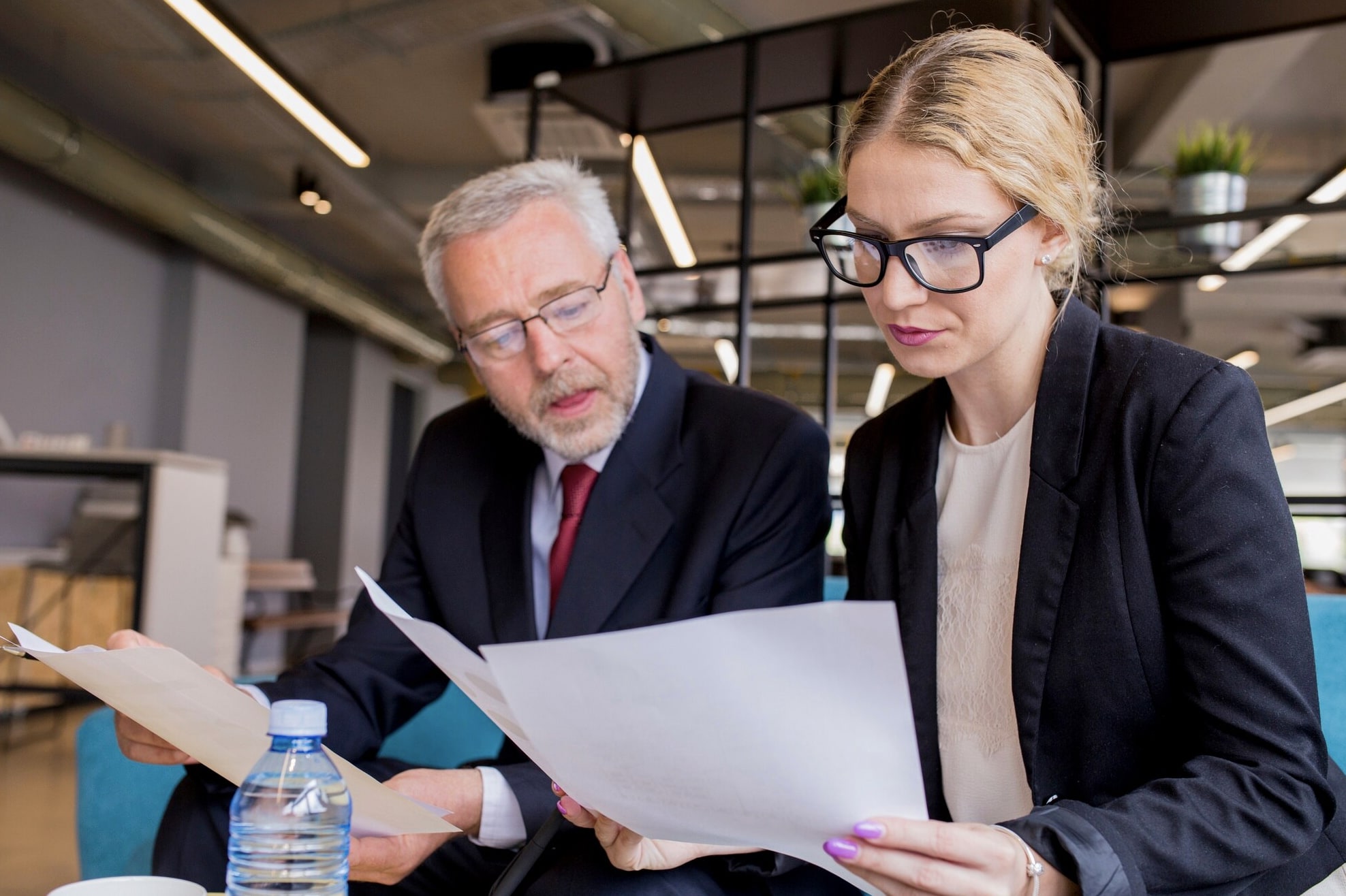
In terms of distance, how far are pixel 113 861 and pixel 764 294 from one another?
2290 mm

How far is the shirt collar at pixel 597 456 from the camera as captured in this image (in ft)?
5.39

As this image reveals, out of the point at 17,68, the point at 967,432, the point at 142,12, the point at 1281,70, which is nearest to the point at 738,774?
the point at 967,432

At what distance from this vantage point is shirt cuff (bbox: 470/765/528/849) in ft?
4.08

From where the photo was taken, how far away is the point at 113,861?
1777 millimetres

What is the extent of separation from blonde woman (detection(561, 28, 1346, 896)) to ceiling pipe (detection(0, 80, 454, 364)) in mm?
5665

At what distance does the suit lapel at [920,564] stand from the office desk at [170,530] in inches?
163

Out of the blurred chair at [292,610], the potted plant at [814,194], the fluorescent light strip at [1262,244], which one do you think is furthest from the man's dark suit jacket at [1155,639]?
the blurred chair at [292,610]

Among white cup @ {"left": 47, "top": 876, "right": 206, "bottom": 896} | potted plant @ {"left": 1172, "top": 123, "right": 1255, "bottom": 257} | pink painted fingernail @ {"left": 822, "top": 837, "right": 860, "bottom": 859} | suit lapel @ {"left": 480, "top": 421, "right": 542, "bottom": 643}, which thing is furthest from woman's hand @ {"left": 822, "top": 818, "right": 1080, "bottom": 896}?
potted plant @ {"left": 1172, "top": 123, "right": 1255, "bottom": 257}

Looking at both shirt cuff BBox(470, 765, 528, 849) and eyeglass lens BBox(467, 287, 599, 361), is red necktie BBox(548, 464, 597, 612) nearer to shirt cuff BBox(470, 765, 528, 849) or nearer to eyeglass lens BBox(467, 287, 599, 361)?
eyeglass lens BBox(467, 287, 599, 361)

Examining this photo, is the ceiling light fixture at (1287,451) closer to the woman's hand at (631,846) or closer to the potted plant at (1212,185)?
the potted plant at (1212,185)

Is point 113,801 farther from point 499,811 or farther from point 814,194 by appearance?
point 814,194

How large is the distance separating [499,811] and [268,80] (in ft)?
14.3

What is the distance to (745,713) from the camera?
0.69 meters

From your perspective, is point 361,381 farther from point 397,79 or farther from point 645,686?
point 645,686
